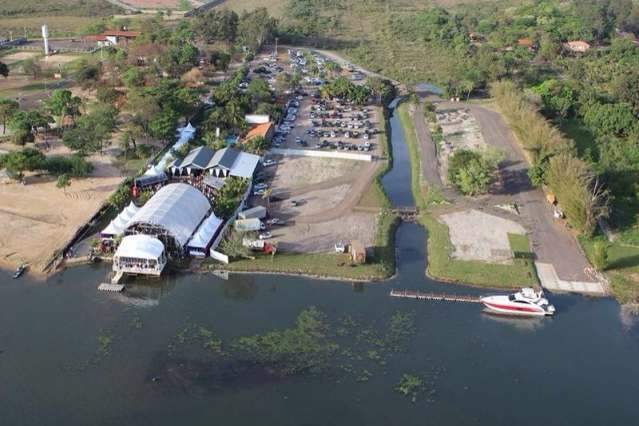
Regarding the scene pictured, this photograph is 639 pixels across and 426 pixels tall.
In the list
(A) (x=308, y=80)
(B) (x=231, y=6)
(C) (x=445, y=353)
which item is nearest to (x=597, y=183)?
(C) (x=445, y=353)

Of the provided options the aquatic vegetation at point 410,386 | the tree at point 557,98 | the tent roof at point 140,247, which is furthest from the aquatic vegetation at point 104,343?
the tree at point 557,98

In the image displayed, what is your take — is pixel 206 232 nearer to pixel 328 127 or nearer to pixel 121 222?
pixel 121 222

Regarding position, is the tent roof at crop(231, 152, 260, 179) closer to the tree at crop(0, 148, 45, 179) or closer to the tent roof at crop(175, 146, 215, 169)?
the tent roof at crop(175, 146, 215, 169)

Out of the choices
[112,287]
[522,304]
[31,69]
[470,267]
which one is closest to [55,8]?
[31,69]

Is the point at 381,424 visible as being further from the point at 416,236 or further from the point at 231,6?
the point at 231,6

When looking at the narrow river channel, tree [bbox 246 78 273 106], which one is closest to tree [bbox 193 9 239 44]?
tree [bbox 246 78 273 106]

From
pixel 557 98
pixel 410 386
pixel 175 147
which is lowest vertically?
pixel 410 386
